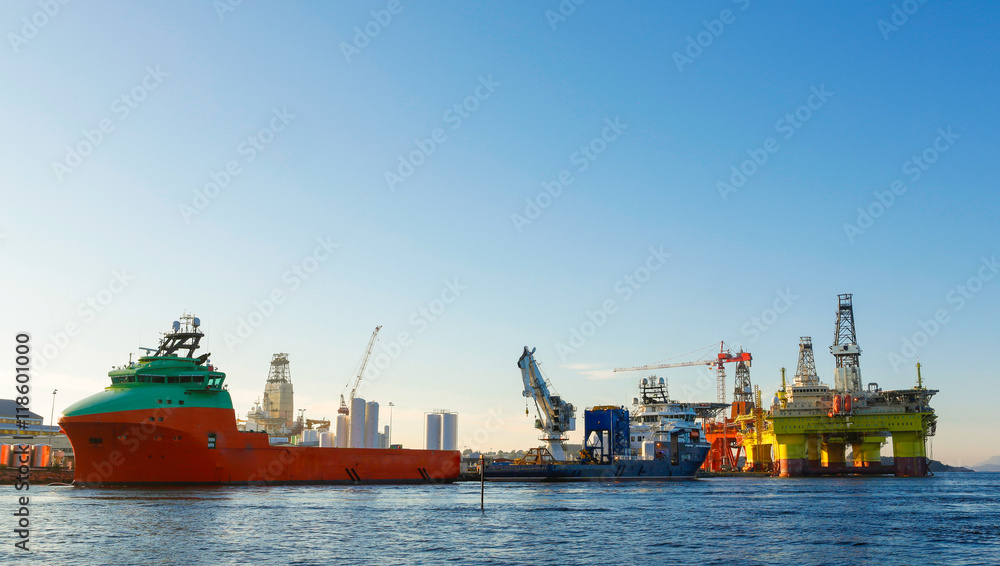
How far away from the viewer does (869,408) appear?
375 ft

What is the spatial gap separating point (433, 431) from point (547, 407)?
601 inches

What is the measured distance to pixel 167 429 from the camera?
58.6 meters

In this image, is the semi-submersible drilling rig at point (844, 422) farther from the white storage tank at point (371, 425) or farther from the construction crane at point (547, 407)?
the white storage tank at point (371, 425)

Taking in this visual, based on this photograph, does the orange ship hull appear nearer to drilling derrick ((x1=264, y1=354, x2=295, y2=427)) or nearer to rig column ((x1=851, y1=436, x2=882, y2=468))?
drilling derrick ((x1=264, y1=354, x2=295, y2=427))

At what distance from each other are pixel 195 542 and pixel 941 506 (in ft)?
182

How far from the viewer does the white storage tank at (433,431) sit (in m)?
93.3

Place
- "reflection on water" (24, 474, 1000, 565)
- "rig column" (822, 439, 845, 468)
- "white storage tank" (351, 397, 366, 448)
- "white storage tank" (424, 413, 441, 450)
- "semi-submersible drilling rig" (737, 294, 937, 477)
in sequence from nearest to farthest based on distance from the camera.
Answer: "reflection on water" (24, 474, 1000, 565) < "white storage tank" (351, 397, 366, 448) < "white storage tank" (424, 413, 441, 450) < "semi-submersible drilling rig" (737, 294, 937, 477) < "rig column" (822, 439, 845, 468)

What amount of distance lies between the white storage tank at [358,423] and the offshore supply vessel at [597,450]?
2094 cm

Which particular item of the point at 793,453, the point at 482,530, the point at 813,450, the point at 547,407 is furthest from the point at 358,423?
the point at 813,450

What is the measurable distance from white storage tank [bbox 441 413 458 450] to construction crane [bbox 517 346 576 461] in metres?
10.8

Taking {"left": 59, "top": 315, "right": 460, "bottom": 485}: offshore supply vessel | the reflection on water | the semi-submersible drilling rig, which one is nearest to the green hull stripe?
{"left": 59, "top": 315, "right": 460, "bottom": 485}: offshore supply vessel

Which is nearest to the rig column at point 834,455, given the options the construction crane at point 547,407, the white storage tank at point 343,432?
the construction crane at point 547,407

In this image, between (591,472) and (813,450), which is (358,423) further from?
(813,450)

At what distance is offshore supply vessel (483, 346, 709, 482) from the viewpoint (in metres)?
97.9
